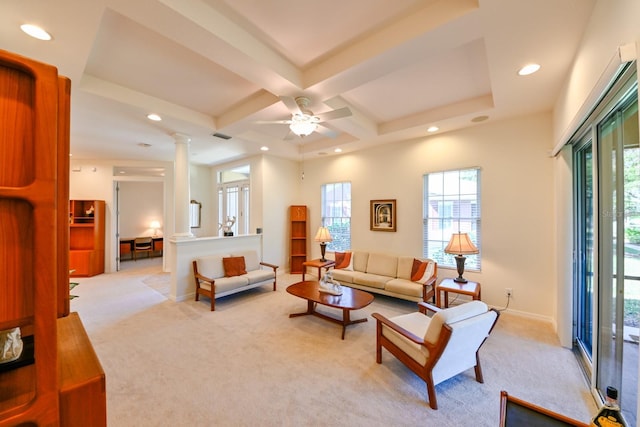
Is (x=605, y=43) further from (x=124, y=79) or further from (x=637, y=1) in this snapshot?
(x=124, y=79)

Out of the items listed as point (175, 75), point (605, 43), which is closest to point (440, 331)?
point (605, 43)

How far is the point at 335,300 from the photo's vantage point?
3342mm

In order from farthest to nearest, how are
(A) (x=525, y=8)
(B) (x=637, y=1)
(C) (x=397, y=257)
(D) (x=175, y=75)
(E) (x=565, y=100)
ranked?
(C) (x=397, y=257) < (D) (x=175, y=75) < (E) (x=565, y=100) < (A) (x=525, y=8) < (B) (x=637, y=1)

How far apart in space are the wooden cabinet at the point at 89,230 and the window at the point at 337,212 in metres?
5.51

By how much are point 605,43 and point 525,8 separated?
0.54 meters

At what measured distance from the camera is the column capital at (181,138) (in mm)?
4455

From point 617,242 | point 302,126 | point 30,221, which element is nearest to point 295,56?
point 302,126

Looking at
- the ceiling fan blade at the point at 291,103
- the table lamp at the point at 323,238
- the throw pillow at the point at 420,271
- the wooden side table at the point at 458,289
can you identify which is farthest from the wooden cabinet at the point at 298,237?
the ceiling fan blade at the point at 291,103

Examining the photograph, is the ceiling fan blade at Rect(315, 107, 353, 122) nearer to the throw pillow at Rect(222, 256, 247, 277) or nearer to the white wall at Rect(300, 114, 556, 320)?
the white wall at Rect(300, 114, 556, 320)

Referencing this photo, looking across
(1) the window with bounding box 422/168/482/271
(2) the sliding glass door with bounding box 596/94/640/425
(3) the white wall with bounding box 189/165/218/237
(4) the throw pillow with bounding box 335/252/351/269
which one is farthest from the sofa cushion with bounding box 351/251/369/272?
(3) the white wall with bounding box 189/165/218/237

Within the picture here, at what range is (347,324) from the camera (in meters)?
3.15

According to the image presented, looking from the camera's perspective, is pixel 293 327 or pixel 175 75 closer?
pixel 175 75

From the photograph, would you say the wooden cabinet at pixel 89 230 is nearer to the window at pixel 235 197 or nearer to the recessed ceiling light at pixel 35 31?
the window at pixel 235 197

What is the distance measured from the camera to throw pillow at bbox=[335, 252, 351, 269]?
507cm
